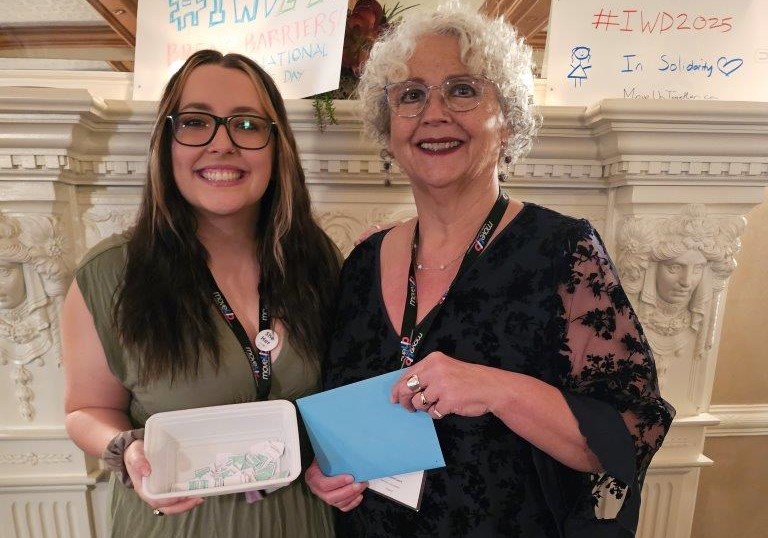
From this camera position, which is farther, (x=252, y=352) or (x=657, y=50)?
(x=657, y=50)

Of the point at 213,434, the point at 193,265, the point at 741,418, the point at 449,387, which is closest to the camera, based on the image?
the point at 449,387

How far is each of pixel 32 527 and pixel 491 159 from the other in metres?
1.79

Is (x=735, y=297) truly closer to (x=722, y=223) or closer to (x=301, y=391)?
(x=722, y=223)

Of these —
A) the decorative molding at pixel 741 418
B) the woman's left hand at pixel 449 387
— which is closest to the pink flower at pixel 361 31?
the woman's left hand at pixel 449 387

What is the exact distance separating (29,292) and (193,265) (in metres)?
0.68

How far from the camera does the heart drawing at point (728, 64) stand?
1.28 m

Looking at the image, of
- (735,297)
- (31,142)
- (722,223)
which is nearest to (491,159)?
(722,223)

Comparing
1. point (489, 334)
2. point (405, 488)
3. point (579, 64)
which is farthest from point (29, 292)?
point (579, 64)

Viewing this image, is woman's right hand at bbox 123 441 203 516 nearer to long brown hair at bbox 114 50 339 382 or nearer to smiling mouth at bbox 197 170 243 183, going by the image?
long brown hair at bbox 114 50 339 382

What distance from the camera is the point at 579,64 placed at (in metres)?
1.29

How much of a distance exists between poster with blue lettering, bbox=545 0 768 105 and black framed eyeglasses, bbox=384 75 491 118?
56 centimetres

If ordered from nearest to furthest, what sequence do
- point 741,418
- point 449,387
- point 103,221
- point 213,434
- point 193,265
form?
1. point 449,387
2. point 213,434
3. point 193,265
4. point 103,221
5. point 741,418

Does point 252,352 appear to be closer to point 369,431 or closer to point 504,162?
point 369,431

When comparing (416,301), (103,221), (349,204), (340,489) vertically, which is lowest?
(340,489)
